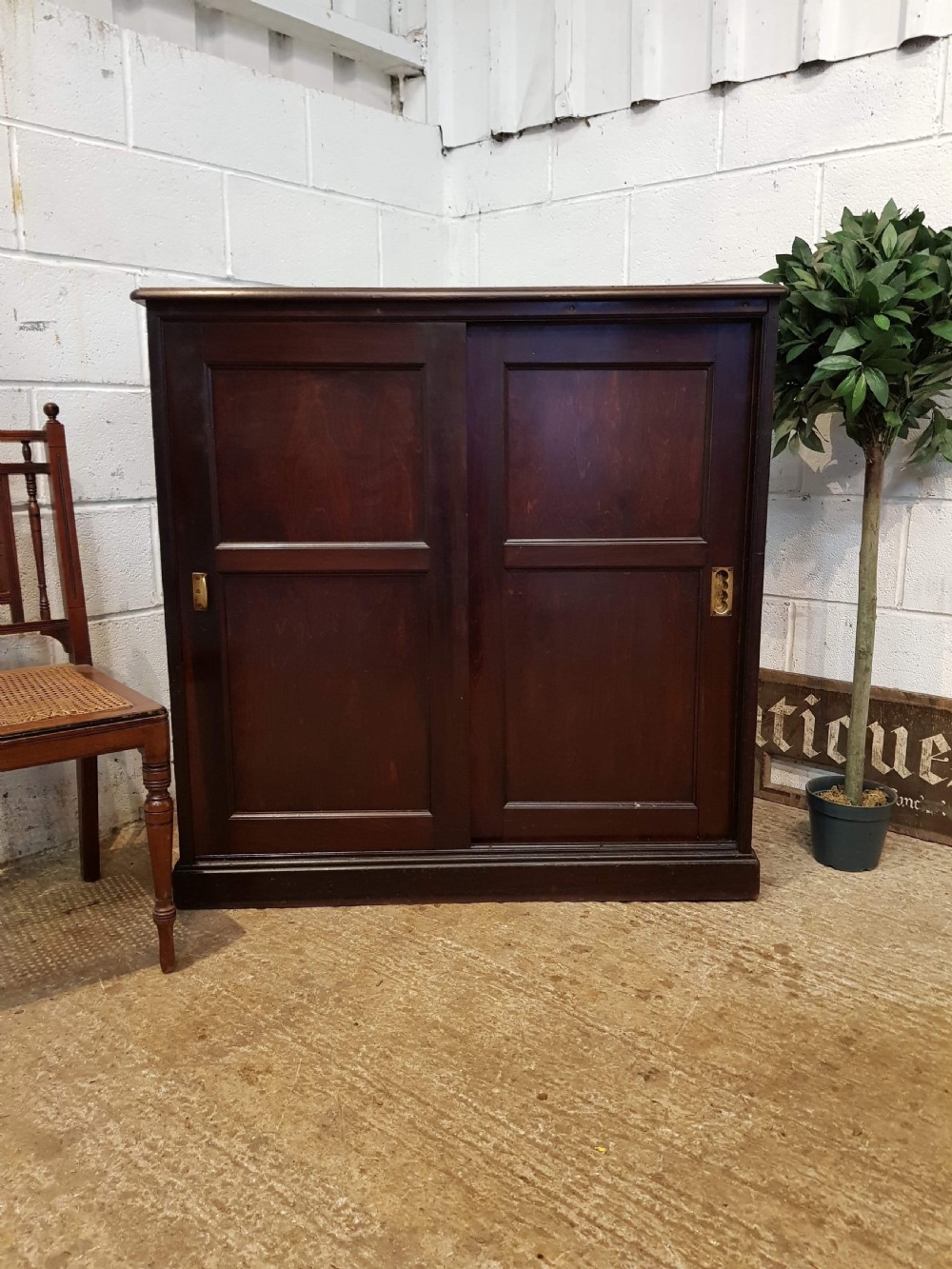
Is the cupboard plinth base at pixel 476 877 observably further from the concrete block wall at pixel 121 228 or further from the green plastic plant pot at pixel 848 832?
the concrete block wall at pixel 121 228

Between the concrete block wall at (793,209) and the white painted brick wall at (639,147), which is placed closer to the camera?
the concrete block wall at (793,209)

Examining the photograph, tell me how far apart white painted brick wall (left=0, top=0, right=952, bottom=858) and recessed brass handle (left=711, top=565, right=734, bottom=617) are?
612 mm

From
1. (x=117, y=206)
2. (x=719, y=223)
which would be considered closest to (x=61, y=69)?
(x=117, y=206)

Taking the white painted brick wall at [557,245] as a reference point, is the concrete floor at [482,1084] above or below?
below

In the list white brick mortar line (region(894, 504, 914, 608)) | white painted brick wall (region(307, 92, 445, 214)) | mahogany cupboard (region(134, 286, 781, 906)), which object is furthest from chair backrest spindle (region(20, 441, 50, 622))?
white brick mortar line (region(894, 504, 914, 608))

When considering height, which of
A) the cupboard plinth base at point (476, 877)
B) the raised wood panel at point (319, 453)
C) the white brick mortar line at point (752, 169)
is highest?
the white brick mortar line at point (752, 169)

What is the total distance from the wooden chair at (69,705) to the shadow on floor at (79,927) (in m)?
0.07

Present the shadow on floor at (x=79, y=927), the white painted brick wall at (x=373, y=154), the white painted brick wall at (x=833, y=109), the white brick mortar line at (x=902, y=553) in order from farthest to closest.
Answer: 1. the white painted brick wall at (x=373, y=154)
2. the white brick mortar line at (x=902, y=553)
3. the white painted brick wall at (x=833, y=109)
4. the shadow on floor at (x=79, y=927)

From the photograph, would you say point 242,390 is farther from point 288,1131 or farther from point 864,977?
point 864,977

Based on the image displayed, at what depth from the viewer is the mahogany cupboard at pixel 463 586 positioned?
6.03ft

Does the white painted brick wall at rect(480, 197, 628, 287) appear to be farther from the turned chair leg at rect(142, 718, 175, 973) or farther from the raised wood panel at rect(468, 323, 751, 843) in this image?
the turned chair leg at rect(142, 718, 175, 973)

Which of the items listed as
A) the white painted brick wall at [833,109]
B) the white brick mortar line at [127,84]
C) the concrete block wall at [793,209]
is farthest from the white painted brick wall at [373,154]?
the white painted brick wall at [833,109]

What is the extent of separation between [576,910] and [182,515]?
3.79ft

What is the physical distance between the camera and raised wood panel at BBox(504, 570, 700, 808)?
1945mm
